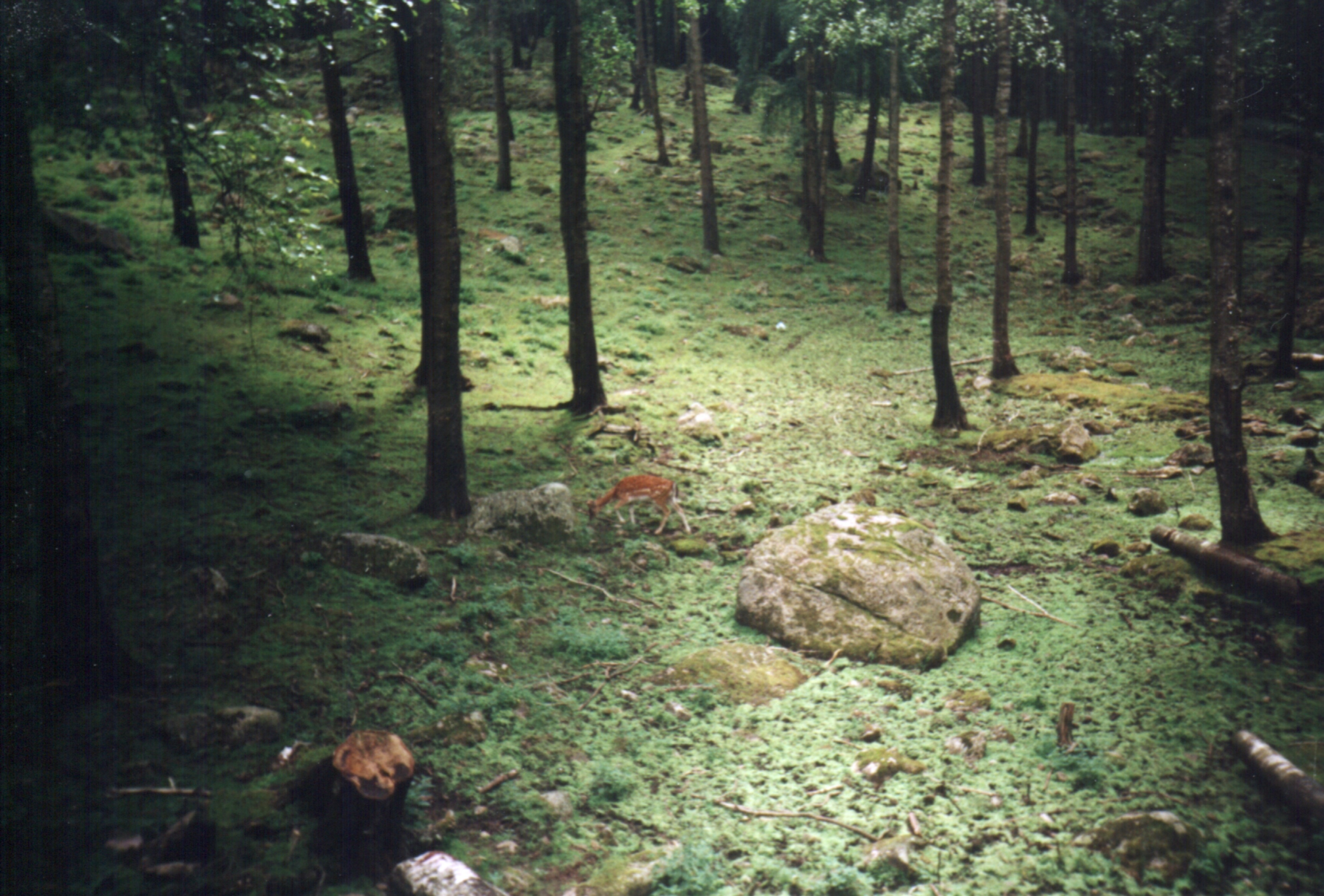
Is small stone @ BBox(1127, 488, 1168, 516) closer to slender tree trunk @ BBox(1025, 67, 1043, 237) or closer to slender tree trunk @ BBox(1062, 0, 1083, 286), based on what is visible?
slender tree trunk @ BBox(1062, 0, 1083, 286)

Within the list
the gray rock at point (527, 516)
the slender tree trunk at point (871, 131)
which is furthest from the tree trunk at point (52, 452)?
→ the slender tree trunk at point (871, 131)

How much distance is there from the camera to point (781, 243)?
2770cm

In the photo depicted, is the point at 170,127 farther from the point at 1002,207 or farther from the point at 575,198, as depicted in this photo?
the point at 1002,207

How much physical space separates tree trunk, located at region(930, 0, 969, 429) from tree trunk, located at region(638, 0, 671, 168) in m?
17.2

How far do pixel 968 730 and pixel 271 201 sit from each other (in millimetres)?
7809

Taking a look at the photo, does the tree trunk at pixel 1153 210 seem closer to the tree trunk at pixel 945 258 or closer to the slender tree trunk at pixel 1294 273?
the slender tree trunk at pixel 1294 273

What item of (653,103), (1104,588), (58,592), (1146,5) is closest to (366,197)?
(653,103)

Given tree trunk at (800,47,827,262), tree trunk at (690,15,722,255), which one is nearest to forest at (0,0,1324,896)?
tree trunk at (800,47,827,262)

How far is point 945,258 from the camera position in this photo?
46.7 feet

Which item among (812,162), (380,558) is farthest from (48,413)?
(812,162)

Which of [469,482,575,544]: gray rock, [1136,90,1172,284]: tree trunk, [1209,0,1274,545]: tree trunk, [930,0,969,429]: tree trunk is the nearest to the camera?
[1209,0,1274,545]: tree trunk

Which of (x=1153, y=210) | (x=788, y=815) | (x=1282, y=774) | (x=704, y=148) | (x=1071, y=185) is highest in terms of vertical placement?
(x=704, y=148)

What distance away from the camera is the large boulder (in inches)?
296

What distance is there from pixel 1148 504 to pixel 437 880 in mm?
9007
